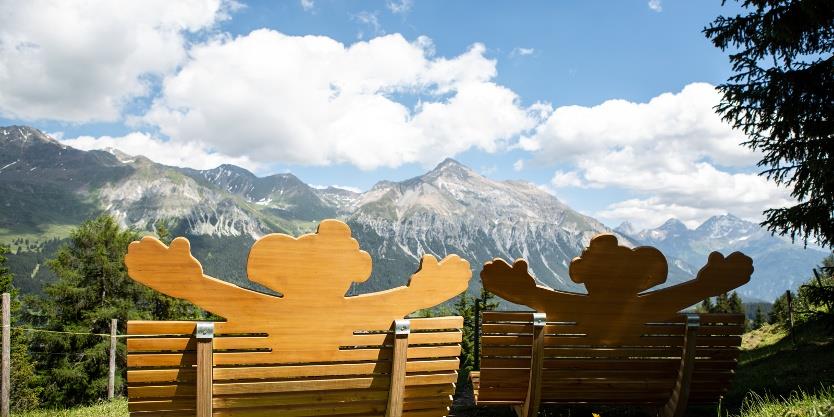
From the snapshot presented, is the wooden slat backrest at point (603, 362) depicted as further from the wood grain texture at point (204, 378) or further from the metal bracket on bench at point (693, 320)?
the wood grain texture at point (204, 378)

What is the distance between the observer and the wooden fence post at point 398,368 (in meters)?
3.35

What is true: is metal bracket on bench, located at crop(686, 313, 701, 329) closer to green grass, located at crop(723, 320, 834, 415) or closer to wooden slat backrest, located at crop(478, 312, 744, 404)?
wooden slat backrest, located at crop(478, 312, 744, 404)

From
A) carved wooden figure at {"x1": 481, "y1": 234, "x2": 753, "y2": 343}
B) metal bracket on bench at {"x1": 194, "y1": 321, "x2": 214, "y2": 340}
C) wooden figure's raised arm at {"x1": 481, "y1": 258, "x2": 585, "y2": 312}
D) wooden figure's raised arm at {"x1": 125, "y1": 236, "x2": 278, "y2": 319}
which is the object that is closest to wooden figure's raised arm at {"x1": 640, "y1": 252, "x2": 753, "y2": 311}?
carved wooden figure at {"x1": 481, "y1": 234, "x2": 753, "y2": 343}

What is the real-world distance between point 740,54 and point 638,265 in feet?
24.9

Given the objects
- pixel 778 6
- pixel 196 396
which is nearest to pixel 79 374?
pixel 196 396

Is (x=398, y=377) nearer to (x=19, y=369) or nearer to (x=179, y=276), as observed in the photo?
(x=179, y=276)

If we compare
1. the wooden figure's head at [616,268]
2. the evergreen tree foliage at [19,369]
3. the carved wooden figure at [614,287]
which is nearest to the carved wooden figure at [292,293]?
the carved wooden figure at [614,287]

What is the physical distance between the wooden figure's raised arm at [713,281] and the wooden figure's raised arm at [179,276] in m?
2.98

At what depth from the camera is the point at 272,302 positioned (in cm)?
316

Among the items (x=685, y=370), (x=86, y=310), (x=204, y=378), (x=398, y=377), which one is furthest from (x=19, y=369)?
(x=685, y=370)

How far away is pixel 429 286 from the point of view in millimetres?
3443

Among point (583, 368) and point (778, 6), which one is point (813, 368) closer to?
point (583, 368)

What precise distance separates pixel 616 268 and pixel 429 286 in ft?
4.81

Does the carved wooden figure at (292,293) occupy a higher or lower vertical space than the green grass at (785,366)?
higher
